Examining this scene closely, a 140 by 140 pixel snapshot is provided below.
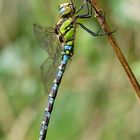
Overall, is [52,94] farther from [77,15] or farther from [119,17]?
[119,17]

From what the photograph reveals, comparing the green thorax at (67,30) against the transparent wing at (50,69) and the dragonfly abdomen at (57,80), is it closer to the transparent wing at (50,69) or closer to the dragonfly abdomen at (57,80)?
the dragonfly abdomen at (57,80)

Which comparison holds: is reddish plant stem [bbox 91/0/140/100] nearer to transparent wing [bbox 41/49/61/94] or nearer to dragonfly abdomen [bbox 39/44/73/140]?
dragonfly abdomen [bbox 39/44/73/140]

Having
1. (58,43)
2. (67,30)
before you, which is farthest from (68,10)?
(58,43)

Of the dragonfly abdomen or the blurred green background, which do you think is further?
the blurred green background

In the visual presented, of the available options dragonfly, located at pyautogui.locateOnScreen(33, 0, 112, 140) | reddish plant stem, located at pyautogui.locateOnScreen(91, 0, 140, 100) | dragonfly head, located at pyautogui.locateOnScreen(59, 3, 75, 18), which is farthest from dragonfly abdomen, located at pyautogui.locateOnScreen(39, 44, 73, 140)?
reddish plant stem, located at pyautogui.locateOnScreen(91, 0, 140, 100)

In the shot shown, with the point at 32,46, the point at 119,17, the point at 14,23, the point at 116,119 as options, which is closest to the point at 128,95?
the point at 116,119

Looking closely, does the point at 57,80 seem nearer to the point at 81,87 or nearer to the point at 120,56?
the point at 120,56
